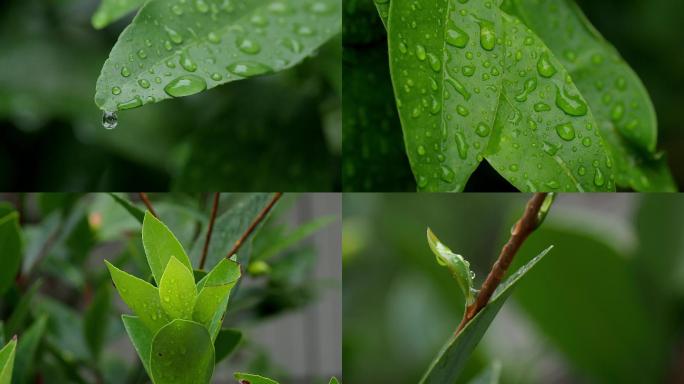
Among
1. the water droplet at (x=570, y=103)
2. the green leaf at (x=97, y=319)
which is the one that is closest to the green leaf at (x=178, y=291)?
the water droplet at (x=570, y=103)

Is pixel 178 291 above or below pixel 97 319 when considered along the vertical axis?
above

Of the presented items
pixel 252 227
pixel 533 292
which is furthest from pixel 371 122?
pixel 533 292

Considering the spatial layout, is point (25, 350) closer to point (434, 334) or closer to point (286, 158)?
point (286, 158)

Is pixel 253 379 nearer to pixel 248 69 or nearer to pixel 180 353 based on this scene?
pixel 180 353

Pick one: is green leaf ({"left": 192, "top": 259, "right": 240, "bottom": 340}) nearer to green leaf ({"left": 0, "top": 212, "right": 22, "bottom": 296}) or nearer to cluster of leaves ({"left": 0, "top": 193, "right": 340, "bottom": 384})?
cluster of leaves ({"left": 0, "top": 193, "right": 340, "bottom": 384})

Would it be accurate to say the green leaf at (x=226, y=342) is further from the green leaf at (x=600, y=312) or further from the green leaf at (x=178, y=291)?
the green leaf at (x=600, y=312)

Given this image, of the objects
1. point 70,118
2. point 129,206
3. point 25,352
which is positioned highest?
point 129,206

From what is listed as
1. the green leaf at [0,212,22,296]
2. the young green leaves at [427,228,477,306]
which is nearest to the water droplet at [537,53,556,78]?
the young green leaves at [427,228,477,306]

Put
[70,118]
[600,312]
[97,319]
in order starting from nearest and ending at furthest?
1. [97,319]
2. [600,312]
3. [70,118]
